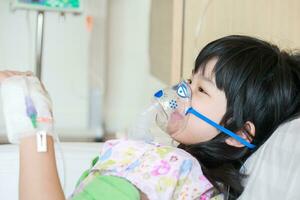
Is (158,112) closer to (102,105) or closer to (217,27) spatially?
(217,27)

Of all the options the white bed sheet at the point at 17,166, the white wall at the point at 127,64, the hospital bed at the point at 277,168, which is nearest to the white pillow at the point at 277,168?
the hospital bed at the point at 277,168

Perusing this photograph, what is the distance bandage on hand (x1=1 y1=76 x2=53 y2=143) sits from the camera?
2.73 feet

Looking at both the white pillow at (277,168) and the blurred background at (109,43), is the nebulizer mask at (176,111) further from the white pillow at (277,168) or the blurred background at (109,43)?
the blurred background at (109,43)

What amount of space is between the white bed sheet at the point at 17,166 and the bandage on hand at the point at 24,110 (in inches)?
22.7

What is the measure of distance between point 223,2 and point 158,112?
0.98m

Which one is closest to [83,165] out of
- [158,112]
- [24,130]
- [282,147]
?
[158,112]

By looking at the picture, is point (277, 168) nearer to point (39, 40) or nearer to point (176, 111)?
point (176, 111)

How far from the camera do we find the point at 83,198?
2.66 ft

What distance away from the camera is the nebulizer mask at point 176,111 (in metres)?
0.95

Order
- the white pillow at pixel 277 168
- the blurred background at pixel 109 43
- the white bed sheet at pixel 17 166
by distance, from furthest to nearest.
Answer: the blurred background at pixel 109 43
the white bed sheet at pixel 17 166
the white pillow at pixel 277 168

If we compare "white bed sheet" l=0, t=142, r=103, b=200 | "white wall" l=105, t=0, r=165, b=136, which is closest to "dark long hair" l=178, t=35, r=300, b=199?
"white bed sheet" l=0, t=142, r=103, b=200

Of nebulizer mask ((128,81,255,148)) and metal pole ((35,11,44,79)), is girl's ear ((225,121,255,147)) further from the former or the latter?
metal pole ((35,11,44,79))

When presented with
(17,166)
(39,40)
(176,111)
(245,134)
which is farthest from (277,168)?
(39,40)

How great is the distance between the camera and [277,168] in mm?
793
